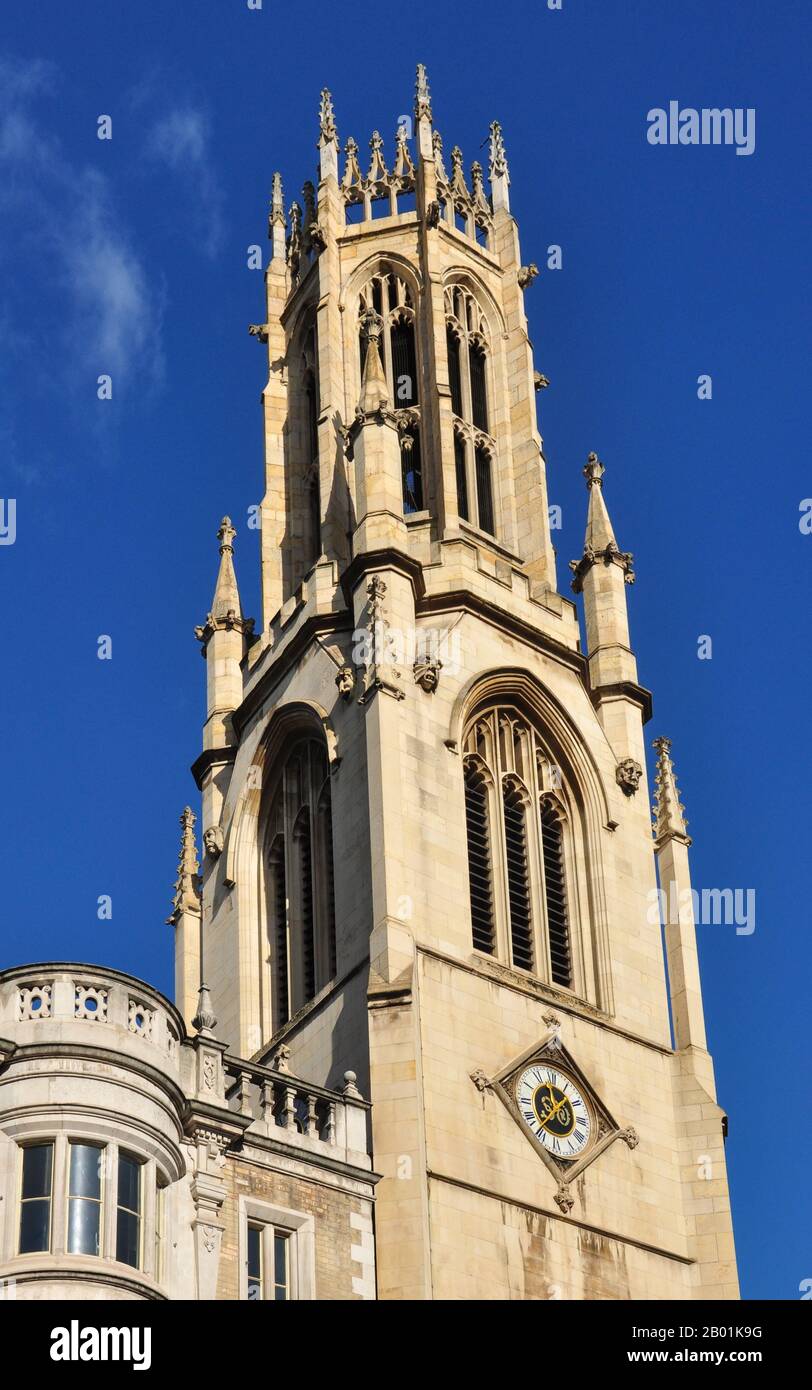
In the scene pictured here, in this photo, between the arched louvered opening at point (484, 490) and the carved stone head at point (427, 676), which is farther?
the arched louvered opening at point (484, 490)

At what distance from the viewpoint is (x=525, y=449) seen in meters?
63.7

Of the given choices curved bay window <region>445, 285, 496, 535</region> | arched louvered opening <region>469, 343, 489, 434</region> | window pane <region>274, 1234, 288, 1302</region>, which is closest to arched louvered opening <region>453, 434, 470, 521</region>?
curved bay window <region>445, 285, 496, 535</region>

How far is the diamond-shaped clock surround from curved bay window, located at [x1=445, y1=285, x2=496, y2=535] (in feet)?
46.6

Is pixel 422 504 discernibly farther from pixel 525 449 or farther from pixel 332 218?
pixel 332 218

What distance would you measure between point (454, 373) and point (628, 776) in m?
12.0

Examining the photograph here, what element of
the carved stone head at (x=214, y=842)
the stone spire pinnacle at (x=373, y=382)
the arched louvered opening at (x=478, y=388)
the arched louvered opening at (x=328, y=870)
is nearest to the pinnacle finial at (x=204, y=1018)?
the arched louvered opening at (x=328, y=870)

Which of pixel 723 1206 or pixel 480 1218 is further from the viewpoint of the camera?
pixel 723 1206

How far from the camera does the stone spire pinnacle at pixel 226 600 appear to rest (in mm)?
62844

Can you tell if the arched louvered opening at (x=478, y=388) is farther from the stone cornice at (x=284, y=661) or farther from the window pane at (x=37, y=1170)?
the window pane at (x=37, y=1170)

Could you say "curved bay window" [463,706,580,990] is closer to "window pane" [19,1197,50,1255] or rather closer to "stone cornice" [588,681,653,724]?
"stone cornice" [588,681,653,724]

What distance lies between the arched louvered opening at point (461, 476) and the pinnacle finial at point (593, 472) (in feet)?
9.41
